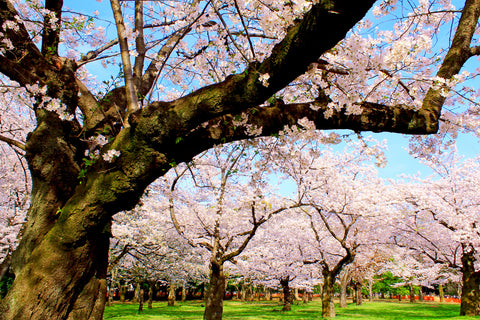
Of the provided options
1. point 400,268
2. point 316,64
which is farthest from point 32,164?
point 400,268

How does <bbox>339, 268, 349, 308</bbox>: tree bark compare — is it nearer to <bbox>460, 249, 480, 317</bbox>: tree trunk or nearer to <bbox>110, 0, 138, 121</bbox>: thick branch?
<bbox>460, 249, 480, 317</bbox>: tree trunk

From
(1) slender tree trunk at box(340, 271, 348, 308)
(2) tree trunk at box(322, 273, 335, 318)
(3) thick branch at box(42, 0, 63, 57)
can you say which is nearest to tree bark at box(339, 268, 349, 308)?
(1) slender tree trunk at box(340, 271, 348, 308)

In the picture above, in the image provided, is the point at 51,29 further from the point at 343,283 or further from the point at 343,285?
the point at 343,285

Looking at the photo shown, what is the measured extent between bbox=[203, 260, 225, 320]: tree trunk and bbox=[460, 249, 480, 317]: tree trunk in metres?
13.2

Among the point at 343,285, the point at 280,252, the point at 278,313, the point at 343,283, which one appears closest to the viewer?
the point at 278,313

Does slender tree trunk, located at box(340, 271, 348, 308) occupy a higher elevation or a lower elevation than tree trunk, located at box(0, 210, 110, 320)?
lower

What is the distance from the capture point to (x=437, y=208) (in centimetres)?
1647

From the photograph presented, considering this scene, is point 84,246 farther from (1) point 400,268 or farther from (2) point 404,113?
(1) point 400,268

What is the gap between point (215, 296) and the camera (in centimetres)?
1001

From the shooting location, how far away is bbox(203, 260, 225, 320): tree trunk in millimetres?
9812

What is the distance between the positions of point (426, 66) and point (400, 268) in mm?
27395

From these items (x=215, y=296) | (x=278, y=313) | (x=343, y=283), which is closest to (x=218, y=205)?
(x=215, y=296)

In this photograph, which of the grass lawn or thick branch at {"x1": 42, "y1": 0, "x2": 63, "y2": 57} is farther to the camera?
the grass lawn

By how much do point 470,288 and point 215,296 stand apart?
44.9 ft
